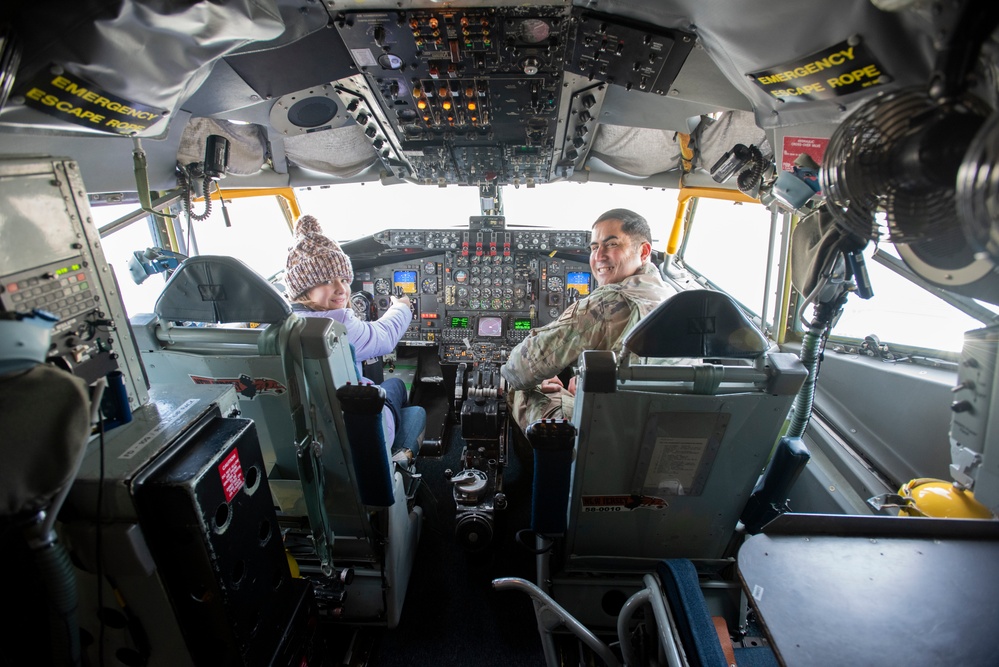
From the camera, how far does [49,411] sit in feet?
2.73

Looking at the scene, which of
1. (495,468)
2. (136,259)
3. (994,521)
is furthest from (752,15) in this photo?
(136,259)

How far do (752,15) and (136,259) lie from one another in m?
2.98

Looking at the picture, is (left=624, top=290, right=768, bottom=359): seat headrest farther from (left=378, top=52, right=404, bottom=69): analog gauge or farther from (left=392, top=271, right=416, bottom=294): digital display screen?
(left=392, top=271, right=416, bottom=294): digital display screen

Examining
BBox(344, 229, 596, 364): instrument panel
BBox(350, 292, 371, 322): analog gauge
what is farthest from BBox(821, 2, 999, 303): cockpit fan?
BBox(350, 292, 371, 322): analog gauge

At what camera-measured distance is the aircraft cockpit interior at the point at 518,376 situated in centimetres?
88

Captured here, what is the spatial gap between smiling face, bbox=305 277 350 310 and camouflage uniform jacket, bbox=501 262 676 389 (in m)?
1.00

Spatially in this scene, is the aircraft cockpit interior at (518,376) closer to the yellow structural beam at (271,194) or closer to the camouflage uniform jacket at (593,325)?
the camouflage uniform jacket at (593,325)

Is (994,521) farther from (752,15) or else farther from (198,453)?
(198,453)

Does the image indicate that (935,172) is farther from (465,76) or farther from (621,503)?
(465,76)

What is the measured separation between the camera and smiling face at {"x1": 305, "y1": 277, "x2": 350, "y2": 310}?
7.64 ft

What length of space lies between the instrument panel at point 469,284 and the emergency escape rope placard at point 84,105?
7.83 feet

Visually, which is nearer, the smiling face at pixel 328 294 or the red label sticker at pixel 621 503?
the red label sticker at pixel 621 503

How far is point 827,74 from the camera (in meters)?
1.17

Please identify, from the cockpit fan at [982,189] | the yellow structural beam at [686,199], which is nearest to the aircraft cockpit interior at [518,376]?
the cockpit fan at [982,189]
